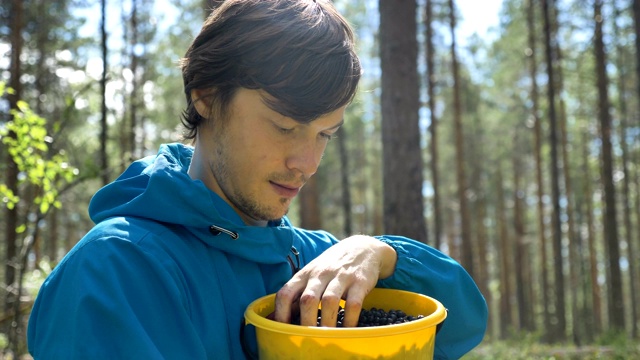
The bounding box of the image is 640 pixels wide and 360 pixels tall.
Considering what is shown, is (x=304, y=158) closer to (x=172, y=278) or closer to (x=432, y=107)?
(x=172, y=278)

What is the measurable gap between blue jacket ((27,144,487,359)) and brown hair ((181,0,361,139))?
265mm

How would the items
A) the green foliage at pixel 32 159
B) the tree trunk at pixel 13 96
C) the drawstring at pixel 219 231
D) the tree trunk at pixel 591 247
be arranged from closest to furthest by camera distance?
the drawstring at pixel 219 231
the green foliage at pixel 32 159
the tree trunk at pixel 13 96
the tree trunk at pixel 591 247

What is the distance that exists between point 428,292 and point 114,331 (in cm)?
96

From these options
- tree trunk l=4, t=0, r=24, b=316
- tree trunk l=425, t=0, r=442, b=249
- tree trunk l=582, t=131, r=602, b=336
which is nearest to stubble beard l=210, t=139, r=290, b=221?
tree trunk l=4, t=0, r=24, b=316

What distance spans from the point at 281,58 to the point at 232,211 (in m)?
0.39

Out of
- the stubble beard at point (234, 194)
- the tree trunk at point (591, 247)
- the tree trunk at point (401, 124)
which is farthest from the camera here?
the tree trunk at point (591, 247)

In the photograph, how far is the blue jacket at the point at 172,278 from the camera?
101cm

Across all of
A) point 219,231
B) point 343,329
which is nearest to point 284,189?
point 219,231

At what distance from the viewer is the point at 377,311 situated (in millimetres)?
1342

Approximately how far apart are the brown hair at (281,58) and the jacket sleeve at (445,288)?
531mm

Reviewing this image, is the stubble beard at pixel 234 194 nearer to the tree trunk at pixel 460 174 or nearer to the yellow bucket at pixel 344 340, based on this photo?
the yellow bucket at pixel 344 340

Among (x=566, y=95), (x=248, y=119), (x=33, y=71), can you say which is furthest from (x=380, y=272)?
(x=566, y=95)

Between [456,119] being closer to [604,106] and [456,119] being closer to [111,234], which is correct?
[604,106]

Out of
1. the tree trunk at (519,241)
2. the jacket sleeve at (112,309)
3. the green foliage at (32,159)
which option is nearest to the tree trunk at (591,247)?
the tree trunk at (519,241)
